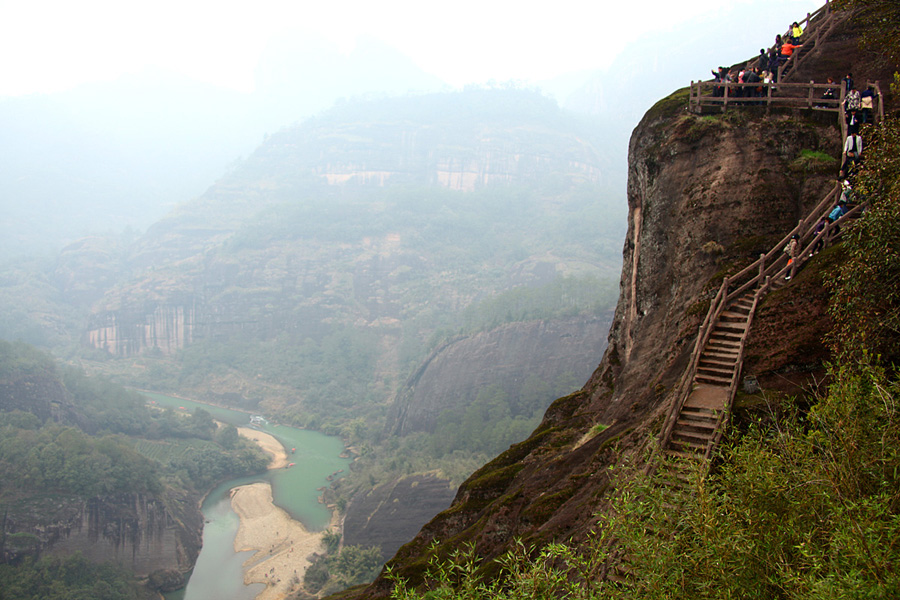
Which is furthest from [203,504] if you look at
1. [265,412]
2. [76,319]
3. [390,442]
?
[76,319]

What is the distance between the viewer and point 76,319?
568ft

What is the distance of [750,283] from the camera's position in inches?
581

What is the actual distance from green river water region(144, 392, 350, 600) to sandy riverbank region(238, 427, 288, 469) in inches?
51.8

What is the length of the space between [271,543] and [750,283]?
56.8m

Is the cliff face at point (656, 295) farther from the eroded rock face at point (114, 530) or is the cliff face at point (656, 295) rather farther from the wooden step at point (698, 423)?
the eroded rock face at point (114, 530)

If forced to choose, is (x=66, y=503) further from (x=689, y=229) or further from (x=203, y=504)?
(x=689, y=229)

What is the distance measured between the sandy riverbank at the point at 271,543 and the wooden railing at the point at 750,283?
46159 mm

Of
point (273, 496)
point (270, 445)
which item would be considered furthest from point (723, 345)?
point (270, 445)

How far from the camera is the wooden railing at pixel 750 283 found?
1198 centimetres

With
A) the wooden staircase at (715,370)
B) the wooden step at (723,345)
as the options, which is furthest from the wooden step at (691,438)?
the wooden step at (723,345)

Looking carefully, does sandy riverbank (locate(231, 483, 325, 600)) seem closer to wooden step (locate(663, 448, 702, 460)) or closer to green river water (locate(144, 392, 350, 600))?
green river water (locate(144, 392, 350, 600))

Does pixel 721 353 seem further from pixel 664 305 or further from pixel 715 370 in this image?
pixel 664 305

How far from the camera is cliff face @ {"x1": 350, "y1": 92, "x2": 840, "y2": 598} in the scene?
51.6 feet

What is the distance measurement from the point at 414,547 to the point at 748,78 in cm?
2034
